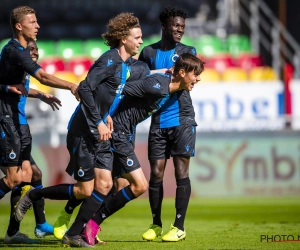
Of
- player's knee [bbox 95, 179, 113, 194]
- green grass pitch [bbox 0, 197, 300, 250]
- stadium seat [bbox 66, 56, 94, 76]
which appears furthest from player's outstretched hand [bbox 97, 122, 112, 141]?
stadium seat [bbox 66, 56, 94, 76]

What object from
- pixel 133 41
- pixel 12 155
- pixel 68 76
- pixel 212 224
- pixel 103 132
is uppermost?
pixel 133 41

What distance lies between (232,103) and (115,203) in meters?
9.64

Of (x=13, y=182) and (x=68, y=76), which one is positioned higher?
(x=68, y=76)

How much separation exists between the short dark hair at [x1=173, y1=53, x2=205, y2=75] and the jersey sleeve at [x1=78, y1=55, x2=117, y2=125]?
35.9 inches

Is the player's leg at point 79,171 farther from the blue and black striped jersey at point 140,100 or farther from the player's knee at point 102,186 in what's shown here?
the blue and black striped jersey at point 140,100

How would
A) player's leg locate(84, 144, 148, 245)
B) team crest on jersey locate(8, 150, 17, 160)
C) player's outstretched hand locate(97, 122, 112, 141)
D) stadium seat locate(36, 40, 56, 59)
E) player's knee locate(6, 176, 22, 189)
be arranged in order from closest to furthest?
player's outstretched hand locate(97, 122, 112, 141), player's leg locate(84, 144, 148, 245), team crest on jersey locate(8, 150, 17, 160), player's knee locate(6, 176, 22, 189), stadium seat locate(36, 40, 56, 59)

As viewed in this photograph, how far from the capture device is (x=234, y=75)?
748 inches

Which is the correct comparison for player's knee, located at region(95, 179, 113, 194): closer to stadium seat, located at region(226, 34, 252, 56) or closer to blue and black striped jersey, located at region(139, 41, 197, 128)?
blue and black striped jersey, located at region(139, 41, 197, 128)

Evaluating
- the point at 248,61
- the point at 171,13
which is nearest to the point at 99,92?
the point at 171,13

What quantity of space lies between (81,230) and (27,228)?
278 cm

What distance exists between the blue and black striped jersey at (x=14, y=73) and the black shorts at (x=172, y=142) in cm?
148

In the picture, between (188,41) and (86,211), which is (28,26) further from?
(188,41)

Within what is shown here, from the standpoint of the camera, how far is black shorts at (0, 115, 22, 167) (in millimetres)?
7527

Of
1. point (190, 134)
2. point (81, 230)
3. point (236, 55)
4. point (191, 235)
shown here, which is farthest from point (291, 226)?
point (236, 55)
